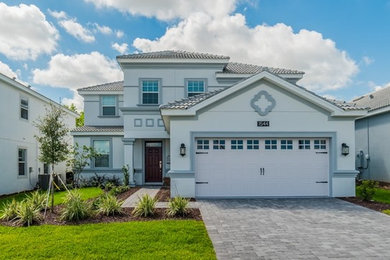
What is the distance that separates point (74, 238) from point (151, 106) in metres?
10.8

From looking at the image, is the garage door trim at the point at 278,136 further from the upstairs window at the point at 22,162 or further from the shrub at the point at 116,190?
the upstairs window at the point at 22,162

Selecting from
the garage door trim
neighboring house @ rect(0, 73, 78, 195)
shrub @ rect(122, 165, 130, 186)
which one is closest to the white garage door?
the garage door trim

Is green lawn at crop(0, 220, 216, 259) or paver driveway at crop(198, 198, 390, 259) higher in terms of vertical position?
green lawn at crop(0, 220, 216, 259)

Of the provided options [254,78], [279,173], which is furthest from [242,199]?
[254,78]

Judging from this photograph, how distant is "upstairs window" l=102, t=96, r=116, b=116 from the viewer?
62.3ft

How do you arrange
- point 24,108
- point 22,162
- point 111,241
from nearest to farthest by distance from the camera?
point 111,241 → point 22,162 → point 24,108

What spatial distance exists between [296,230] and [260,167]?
4905 mm

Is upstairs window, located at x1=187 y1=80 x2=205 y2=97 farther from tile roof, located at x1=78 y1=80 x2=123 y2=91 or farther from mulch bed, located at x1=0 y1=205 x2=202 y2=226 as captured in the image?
mulch bed, located at x1=0 y1=205 x2=202 y2=226

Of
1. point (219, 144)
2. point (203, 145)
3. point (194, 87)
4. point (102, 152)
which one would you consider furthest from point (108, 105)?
point (219, 144)

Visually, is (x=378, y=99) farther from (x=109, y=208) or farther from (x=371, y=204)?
(x=109, y=208)

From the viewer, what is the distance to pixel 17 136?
1590 cm

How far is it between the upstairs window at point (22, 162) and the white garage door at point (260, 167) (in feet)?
35.5

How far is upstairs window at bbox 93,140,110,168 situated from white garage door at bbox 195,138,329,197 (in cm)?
817

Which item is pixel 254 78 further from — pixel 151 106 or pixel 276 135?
pixel 151 106
